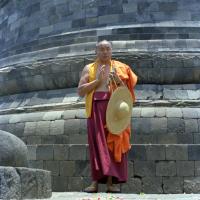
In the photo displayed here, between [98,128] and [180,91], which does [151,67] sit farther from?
[98,128]

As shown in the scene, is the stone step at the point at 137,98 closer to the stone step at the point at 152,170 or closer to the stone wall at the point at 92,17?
the stone wall at the point at 92,17

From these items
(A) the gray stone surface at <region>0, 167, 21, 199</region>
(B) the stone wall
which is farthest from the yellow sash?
(B) the stone wall

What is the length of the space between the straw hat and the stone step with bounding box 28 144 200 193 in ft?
6.77

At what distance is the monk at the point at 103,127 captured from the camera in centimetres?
804

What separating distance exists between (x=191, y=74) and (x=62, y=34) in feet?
13.7

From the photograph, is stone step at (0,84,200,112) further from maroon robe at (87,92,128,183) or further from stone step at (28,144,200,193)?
maroon robe at (87,92,128,183)

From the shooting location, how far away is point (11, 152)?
6953 mm

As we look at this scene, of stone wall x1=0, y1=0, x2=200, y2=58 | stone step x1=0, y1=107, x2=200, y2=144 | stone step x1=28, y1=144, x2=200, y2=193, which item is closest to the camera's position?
stone step x1=28, y1=144, x2=200, y2=193

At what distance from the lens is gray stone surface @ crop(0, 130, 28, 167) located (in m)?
6.85

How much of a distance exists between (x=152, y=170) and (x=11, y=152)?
4001 millimetres

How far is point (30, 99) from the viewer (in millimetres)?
14258

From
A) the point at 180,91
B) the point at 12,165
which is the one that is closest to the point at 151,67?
the point at 180,91

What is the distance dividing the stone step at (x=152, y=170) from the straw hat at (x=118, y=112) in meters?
2.06

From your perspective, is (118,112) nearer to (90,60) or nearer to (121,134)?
(121,134)
